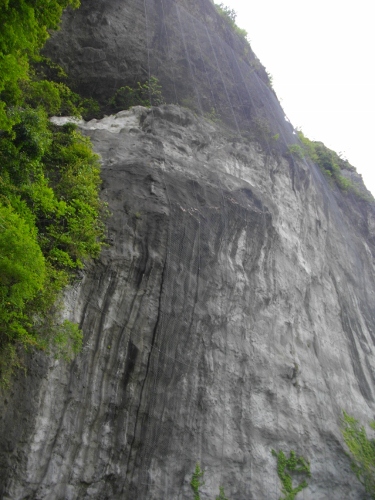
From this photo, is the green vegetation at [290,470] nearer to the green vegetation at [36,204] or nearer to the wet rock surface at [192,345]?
the wet rock surface at [192,345]

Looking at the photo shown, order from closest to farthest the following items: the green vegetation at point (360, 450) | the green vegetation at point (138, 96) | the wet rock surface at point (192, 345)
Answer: the wet rock surface at point (192, 345) < the green vegetation at point (360, 450) < the green vegetation at point (138, 96)

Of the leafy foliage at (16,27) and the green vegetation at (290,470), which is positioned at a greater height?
the leafy foliage at (16,27)

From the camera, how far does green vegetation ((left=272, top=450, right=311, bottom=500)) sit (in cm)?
929

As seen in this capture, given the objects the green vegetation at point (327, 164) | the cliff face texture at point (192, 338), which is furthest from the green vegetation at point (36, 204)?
the green vegetation at point (327, 164)

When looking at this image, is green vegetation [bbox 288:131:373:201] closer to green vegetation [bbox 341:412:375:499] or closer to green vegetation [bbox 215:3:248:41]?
green vegetation [bbox 215:3:248:41]

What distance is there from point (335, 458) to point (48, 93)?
1083 cm

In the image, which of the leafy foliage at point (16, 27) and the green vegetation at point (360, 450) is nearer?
the leafy foliage at point (16, 27)

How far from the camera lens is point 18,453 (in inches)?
258

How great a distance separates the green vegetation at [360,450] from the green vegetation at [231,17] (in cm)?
1523

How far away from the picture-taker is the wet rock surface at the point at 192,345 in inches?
291

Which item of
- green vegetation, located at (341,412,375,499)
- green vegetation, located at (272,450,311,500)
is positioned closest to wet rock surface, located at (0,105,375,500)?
green vegetation, located at (272,450,311,500)

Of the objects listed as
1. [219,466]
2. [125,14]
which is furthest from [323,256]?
[125,14]

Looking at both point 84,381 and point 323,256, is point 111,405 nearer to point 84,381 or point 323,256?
point 84,381

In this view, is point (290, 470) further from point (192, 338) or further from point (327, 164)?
point (327, 164)
